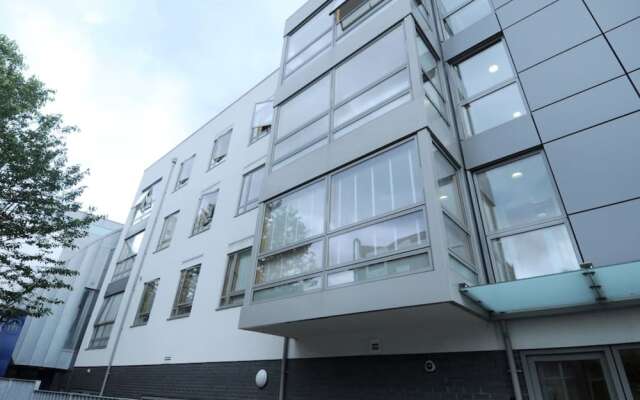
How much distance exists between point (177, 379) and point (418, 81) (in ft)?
30.1

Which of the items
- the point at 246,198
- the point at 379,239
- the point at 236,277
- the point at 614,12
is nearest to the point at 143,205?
the point at 246,198

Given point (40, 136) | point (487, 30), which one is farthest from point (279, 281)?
point (40, 136)

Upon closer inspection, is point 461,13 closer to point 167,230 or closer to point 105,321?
point 167,230

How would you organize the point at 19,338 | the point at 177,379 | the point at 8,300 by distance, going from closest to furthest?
the point at 177,379 → the point at 8,300 → the point at 19,338

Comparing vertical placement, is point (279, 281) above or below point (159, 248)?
below

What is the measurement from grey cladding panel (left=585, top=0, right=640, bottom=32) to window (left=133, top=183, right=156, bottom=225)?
16951 mm

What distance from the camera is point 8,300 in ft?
35.8

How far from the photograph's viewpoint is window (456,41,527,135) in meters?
6.43

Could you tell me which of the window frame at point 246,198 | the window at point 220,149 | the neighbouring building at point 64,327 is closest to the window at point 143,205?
the neighbouring building at point 64,327

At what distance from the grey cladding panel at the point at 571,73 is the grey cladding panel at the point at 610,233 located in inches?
82.9

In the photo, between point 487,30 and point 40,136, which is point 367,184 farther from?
point 40,136

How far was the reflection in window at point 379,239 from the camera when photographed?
192 inches

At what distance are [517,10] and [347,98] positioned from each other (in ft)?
12.5

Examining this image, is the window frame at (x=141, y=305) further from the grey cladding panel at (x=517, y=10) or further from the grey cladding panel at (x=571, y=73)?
the grey cladding panel at (x=517, y=10)
